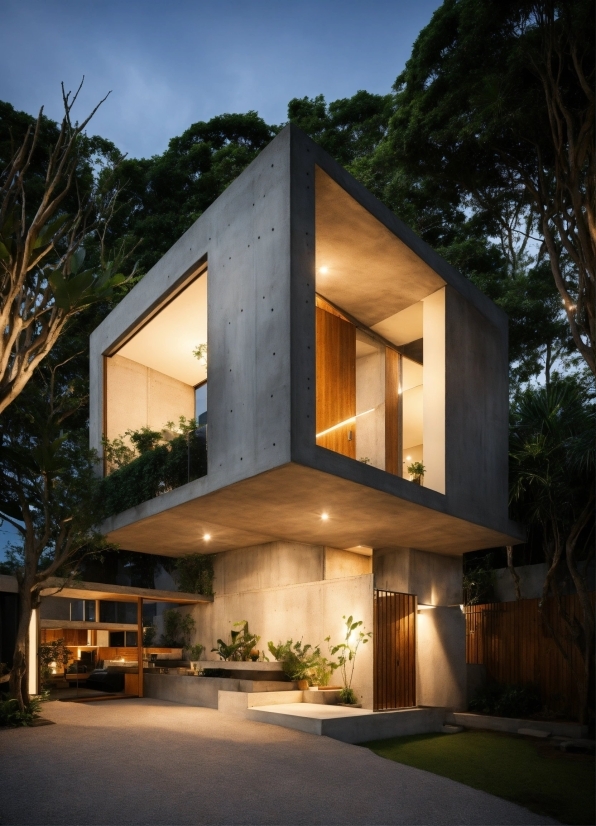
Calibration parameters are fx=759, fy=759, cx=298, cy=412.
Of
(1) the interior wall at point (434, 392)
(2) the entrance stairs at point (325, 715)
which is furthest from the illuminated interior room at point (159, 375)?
(2) the entrance stairs at point (325, 715)

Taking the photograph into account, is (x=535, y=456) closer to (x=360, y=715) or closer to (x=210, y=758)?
(x=360, y=715)

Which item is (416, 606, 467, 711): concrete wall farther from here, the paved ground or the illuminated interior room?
the illuminated interior room

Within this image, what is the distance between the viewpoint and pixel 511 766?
394 inches

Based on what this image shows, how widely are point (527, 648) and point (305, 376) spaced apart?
8813mm

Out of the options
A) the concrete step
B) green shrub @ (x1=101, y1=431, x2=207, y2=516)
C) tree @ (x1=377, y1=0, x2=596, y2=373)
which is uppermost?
tree @ (x1=377, y1=0, x2=596, y2=373)

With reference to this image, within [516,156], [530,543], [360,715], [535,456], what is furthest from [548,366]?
[360,715]

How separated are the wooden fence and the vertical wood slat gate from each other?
2.74m

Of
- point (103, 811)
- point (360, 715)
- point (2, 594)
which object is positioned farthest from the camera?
point (2, 594)

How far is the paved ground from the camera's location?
22.0ft

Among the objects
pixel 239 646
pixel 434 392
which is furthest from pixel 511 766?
pixel 239 646

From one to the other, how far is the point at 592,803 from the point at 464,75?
36.1 feet

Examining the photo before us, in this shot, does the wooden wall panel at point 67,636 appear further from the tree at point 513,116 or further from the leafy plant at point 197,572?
the tree at point 513,116

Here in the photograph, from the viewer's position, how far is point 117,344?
1622 centimetres

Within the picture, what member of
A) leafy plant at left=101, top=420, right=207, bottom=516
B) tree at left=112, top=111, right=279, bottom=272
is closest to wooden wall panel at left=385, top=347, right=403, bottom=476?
leafy plant at left=101, top=420, right=207, bottom=516
